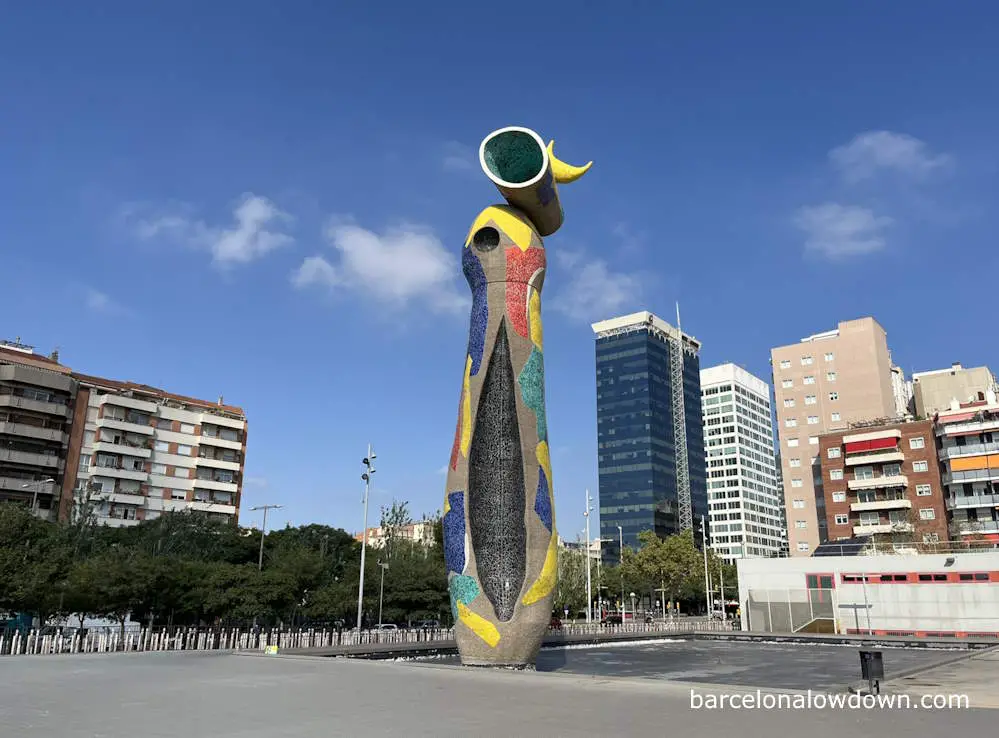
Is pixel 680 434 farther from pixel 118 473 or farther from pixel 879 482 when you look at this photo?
pixel 118 473

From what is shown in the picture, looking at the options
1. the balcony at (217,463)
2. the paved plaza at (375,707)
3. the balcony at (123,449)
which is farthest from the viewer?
the balcony at (217,463)

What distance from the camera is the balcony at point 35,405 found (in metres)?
63.3

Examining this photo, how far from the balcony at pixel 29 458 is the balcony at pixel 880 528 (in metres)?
68.4

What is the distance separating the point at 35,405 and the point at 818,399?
76860mm

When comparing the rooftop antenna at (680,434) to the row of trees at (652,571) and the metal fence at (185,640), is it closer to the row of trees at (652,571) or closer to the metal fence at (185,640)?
the row of trees at (652,571)

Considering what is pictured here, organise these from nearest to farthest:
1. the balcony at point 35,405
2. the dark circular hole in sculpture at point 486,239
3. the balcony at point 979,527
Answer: the dark circular hole in sculpture at point 486,239 → the balcony at point 979,527 → the balcony at point 35,405

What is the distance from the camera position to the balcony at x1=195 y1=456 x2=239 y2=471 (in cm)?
7875

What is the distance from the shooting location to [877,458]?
219ft

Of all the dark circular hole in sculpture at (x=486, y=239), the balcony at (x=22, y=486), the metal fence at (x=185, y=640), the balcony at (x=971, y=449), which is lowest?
the metal fence at (x=185, y=640)

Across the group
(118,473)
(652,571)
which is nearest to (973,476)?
(652,571)

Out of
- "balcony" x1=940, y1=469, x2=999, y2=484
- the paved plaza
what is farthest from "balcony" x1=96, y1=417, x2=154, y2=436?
"balcony" x1=940, y1=469, x2=999, y2=484

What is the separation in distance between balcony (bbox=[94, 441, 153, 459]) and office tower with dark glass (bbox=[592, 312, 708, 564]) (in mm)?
80295

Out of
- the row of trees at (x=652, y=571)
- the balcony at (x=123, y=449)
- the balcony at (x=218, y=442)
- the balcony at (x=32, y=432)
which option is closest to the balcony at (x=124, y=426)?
the balcony at (x=123, y=449)

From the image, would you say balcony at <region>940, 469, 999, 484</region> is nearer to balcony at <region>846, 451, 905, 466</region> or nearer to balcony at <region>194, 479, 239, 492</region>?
balcony at <region>846, 451, 905, 466</region>
